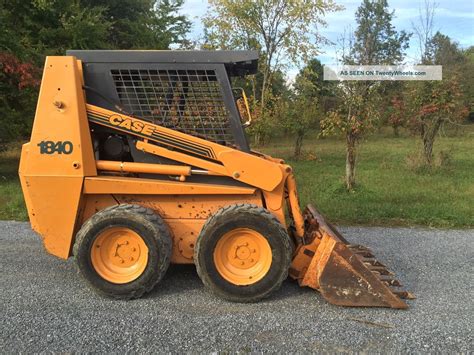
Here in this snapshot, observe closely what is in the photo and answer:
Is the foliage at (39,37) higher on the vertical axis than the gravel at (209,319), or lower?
higher

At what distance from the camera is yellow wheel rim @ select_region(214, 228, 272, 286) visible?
4445 mm

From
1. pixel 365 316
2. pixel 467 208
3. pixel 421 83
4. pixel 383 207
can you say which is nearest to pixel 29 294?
pixel 365 316

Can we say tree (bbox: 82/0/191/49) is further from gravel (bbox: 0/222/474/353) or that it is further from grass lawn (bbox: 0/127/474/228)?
gravel (bbox: 0/222/474/353)

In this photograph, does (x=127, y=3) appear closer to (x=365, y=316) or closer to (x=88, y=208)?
(x=88, y=208)

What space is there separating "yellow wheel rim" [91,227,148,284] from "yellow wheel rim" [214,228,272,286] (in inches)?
29.3

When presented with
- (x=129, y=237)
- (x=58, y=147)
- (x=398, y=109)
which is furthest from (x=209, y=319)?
(x=398, y=109)

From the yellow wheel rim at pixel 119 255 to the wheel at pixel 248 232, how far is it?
1.90 ft

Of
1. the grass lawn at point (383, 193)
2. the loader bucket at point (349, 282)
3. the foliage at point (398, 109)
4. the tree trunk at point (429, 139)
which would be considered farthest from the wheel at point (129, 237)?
the foliage at point (398, 109)

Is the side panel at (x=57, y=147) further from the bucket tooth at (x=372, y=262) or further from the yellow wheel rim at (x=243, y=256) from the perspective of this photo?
the bucket tooth at (x=372, y=262)

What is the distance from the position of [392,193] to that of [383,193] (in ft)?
0.62

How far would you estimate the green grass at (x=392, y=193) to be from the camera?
780cm

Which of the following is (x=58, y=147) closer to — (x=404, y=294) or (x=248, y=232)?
(x=248, y=232)

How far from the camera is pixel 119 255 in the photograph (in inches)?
178

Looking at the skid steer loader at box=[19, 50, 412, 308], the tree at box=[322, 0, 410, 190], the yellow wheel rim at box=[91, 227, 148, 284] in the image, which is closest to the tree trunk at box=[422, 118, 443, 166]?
the tree at box=[322, 0, 410, 190]
